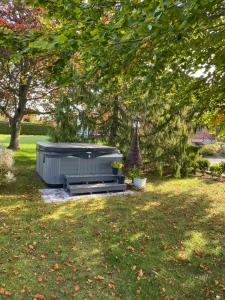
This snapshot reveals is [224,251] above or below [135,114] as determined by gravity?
below

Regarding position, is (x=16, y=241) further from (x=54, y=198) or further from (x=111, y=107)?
(x=111, y=107)

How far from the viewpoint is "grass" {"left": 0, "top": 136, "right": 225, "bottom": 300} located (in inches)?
177

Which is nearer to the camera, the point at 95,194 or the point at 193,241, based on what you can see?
the point at 193,241

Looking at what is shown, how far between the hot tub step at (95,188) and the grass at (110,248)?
59 centimetres

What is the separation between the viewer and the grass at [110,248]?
4.48m

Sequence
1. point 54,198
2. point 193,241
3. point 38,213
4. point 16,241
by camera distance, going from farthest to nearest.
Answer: point 54,198
point 38,213
point 193,241
point 16,241

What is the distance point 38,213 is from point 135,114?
27.5 feet

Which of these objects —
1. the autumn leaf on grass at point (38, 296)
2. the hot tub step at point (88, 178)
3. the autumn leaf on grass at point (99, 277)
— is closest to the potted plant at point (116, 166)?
the hot tub step at point (88, 178)

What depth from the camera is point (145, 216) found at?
26.2 feet

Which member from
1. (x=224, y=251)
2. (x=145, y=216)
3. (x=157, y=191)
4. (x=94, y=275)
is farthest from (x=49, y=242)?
(x=157, y=191)

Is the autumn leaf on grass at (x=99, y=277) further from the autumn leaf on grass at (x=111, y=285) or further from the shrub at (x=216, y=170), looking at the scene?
the shrub at (x=216, y=170)

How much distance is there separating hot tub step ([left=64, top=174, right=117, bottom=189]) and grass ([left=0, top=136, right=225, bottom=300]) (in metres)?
1.22

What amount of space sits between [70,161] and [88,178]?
38.4 inches

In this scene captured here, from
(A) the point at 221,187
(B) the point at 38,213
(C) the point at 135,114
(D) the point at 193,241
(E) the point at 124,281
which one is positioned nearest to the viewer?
(E) the point at 124,281
